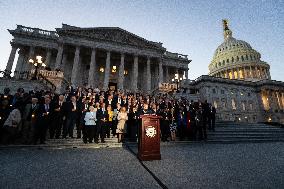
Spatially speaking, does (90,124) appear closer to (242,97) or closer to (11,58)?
(11,58)

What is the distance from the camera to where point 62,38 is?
32.3 m

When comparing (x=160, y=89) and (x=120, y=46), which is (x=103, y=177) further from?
(x=120, y=46)

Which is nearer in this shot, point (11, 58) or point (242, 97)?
point (11, 58)

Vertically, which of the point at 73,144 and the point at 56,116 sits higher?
the point at 56,116

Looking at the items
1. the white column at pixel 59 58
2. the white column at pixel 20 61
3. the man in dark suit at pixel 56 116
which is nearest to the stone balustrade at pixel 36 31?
the white column at pixel 20 61

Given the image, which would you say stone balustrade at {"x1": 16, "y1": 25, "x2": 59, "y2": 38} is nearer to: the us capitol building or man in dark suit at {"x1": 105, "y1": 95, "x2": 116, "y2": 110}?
the us capitol building

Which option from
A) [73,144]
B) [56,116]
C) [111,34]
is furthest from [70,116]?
[111,34]

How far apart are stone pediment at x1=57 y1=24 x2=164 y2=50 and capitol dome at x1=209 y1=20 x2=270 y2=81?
5659cm

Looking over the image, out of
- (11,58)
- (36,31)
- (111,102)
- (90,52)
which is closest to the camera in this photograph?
(111,102)

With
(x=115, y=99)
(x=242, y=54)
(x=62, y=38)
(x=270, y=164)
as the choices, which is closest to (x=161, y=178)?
(x=270, y=164)

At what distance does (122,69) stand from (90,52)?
7.86 m

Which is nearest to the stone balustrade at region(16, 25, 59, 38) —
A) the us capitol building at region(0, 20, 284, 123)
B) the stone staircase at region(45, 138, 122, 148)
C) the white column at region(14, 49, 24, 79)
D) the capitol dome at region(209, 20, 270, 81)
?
the us capitol building at region(0, 20, 284, 123)

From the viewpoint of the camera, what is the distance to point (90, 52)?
1433 inches

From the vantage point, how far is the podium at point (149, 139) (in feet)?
19.3
